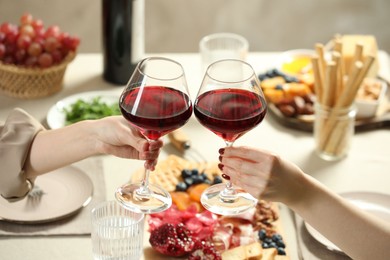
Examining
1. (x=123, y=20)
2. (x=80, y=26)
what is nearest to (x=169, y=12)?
(x=80, y=26)

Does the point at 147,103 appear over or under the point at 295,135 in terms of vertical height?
over

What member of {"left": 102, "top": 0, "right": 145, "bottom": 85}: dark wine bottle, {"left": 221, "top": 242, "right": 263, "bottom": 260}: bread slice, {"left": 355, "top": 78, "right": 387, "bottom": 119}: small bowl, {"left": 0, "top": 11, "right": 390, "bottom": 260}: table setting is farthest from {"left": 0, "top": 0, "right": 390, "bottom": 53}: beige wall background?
{"left": 221, "top": 242, "right": 263, "bottom": 260}: bread slice

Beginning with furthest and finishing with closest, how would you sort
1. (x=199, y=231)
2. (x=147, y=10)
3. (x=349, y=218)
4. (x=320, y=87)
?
(x=147, y=10)
(x=320, y=87)
(x=199, y=231)
(x=349, y=218)

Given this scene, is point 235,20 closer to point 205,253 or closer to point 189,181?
point 189,181

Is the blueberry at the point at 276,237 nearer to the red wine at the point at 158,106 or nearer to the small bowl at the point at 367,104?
the red wine at the point at 158,106

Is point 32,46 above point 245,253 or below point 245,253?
above

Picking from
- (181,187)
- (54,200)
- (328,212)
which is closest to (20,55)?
(54,200)

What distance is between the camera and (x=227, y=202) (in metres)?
1.45

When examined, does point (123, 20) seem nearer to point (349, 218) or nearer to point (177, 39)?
point (349, 218)

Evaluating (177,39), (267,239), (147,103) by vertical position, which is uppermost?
(147,103)

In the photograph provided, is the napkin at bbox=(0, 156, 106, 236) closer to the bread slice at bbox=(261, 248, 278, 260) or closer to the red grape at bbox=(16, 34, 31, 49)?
the bread slice at bbox=(261, 248, 278, 260)

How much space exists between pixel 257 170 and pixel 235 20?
2.69m

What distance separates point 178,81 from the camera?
131cm

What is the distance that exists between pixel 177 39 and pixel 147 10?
239 millimetres
